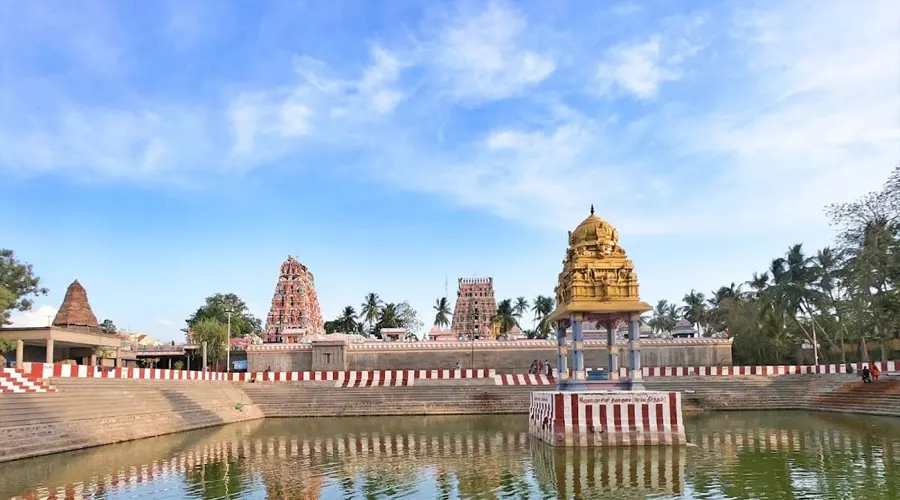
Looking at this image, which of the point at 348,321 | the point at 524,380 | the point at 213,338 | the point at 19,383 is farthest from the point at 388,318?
the point at 19,383

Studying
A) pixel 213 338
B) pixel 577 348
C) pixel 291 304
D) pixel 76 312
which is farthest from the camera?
pixel 291 304

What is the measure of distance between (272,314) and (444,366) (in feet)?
77.5

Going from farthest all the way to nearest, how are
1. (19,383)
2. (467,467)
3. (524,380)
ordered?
1. (524,380)
2. (19,383)
3. (467,467)

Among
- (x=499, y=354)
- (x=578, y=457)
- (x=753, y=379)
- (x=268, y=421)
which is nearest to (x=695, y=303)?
(x=499, y=354)

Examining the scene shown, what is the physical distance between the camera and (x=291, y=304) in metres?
66.4

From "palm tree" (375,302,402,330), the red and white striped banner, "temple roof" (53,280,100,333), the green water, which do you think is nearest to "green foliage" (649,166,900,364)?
the red and white striped banner

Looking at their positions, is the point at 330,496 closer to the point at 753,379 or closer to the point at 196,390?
the point at 196,390

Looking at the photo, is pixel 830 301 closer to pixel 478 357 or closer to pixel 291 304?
pixel 478 357

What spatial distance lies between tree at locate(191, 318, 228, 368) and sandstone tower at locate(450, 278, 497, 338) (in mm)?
26965

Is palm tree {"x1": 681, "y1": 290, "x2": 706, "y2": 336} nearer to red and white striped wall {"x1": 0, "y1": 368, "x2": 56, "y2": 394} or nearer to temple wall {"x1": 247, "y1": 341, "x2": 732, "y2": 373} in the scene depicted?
temple wall {"x1": 247, "y1": 341, "x2": 732, "y2": 373}

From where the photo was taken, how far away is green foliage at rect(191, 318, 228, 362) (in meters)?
57.0

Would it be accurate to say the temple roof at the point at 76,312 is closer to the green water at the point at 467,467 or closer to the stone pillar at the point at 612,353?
the green water at the point at 467,467

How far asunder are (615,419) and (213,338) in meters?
46.8

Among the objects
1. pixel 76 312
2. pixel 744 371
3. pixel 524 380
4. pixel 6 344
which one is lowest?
pixel 524 380
